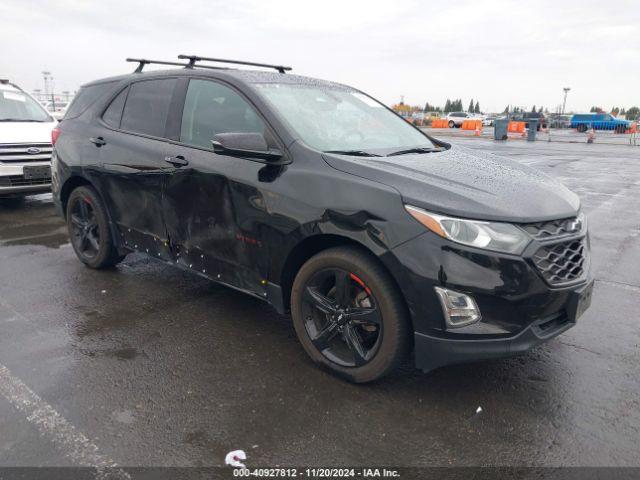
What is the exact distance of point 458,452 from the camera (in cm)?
247

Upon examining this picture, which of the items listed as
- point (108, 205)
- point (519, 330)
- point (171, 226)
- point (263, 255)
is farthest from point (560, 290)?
point (108, 205)

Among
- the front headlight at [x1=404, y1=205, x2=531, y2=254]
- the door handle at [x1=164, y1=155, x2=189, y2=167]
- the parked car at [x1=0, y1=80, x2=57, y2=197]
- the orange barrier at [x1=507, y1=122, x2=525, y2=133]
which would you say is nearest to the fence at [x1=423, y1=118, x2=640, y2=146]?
the orange barrier at [x1=507, y1=122, x2=525, y2=133]

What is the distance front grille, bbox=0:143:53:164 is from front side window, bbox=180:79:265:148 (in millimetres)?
4666

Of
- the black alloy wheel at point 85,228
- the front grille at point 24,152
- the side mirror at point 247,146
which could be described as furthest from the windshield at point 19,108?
the side mirror at point 247,146

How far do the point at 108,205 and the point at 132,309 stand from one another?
1.02 meters

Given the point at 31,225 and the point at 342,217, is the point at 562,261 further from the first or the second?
the point at 31,225

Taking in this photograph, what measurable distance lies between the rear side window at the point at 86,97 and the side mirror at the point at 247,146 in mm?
2175

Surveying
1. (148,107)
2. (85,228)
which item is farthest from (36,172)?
(148,107)

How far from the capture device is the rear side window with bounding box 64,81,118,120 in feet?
15.6

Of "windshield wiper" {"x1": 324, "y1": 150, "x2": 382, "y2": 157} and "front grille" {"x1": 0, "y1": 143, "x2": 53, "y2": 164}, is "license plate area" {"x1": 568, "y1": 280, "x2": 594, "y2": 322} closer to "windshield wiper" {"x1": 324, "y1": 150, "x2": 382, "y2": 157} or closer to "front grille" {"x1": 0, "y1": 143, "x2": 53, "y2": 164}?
"windshield wiper" {"x1": 324, "y1": 150, "x2": 382, "y2": 157}

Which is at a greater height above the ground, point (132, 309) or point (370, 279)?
point (370, 279)

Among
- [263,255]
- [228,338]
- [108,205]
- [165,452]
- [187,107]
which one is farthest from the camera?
[108,205]

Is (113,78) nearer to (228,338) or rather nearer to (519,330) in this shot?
(228,338)

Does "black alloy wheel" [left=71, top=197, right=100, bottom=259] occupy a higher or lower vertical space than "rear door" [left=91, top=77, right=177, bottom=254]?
lower
